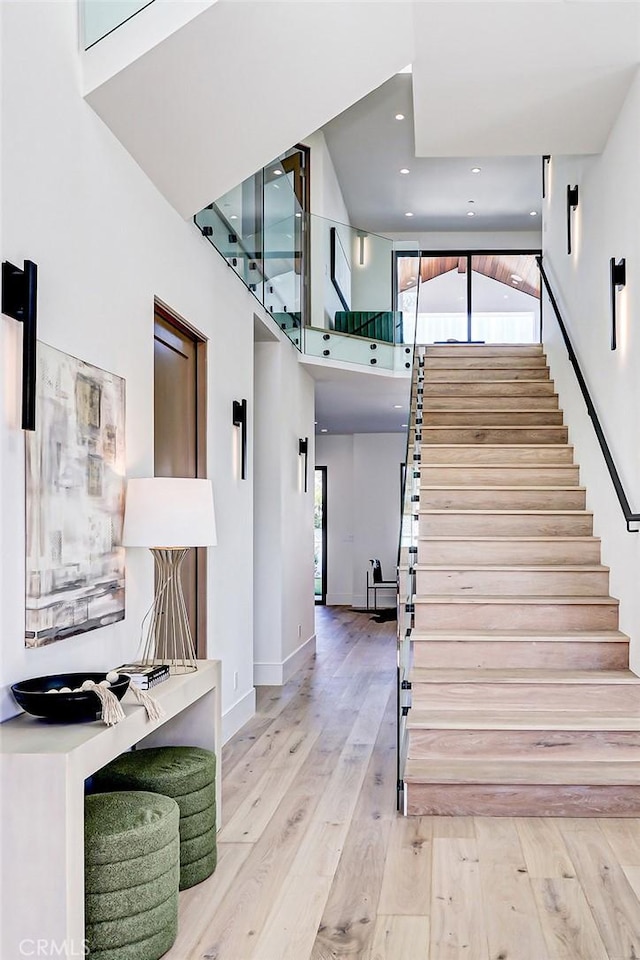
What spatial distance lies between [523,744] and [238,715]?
2124mm

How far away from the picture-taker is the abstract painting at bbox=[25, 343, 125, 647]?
278cm

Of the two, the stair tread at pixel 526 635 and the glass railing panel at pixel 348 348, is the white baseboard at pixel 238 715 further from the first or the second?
the glass railing panel at pixel 348 348

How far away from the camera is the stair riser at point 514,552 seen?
5.62 m

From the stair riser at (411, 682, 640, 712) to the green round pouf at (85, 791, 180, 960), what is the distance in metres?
1.93

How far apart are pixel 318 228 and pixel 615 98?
13.6 feet

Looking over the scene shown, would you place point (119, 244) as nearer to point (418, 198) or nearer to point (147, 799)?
point (147, 799)

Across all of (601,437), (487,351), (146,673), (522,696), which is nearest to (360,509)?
(487,351)

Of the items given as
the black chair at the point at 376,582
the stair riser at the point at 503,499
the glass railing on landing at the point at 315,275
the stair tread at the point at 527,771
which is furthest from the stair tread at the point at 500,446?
the black chair at the point at 376,582

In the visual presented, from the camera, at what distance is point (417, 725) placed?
417cm

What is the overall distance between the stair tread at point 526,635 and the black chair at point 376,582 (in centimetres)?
809

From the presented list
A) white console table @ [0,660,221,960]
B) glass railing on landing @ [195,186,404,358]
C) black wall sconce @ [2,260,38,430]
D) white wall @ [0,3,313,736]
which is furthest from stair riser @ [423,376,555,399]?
white console table @ [0,660,221,960]

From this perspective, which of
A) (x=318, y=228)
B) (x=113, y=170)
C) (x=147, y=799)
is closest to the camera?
(x=147, y=799)

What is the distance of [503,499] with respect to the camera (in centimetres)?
627

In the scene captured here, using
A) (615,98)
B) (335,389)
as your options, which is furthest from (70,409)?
(335,389)
